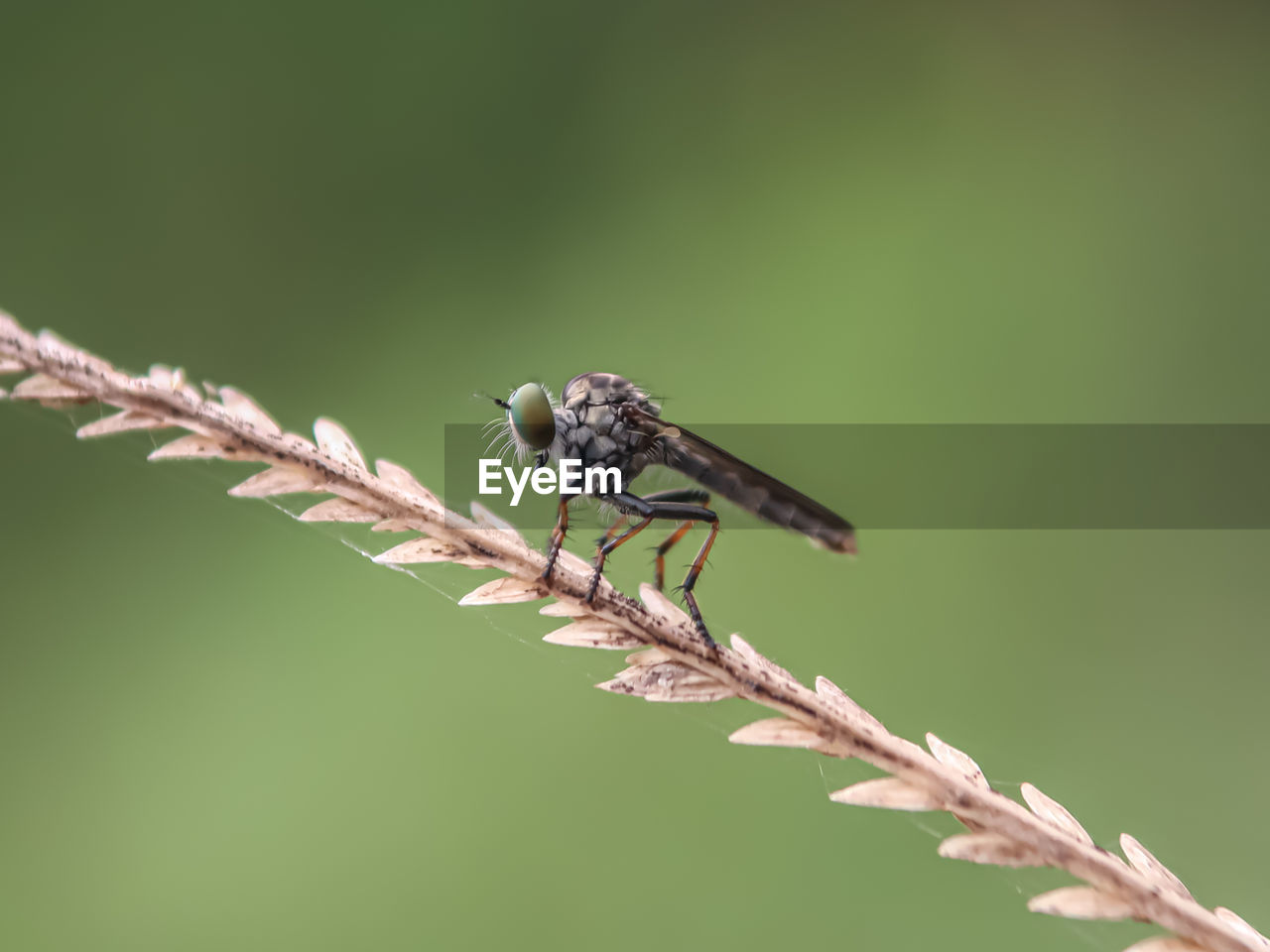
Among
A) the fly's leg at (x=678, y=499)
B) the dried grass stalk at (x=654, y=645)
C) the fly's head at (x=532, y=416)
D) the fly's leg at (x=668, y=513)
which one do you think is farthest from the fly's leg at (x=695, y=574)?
the dried grass stalk at (x=654, y=645)

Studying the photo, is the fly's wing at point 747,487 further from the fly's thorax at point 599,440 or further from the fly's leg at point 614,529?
the fly's leg at point 614,529

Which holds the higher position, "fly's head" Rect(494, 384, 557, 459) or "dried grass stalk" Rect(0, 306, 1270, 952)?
"fly's head" Rect(494, 384, 557, 459)

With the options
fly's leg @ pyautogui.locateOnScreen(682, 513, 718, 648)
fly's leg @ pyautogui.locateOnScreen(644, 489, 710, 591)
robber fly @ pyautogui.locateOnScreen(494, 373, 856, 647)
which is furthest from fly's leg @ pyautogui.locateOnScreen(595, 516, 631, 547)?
fly's leg @ pyautogui.locateOnScreen(682, 513, 718, 648)

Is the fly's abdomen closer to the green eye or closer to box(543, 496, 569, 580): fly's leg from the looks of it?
the green eye

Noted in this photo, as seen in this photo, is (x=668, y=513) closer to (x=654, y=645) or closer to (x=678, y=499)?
(x=678, y=499)

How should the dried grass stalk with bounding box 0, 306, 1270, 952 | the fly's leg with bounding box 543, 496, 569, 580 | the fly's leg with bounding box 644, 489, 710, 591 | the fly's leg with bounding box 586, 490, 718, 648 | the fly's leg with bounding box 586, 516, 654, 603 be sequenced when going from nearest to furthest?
1. the dried grass stalk with bounding box 0, 306, 1270, 952
2. the fly's leg with bounding box 586, 516, 654, 603
3. the fly's leg with bounding box 543, 496, 569, 580
4. the fly's leg with bounding box 586, 490, 718, 648
5. the fly's leg with bounding box 644, 489, 710, 591

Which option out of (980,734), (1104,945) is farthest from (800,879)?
(1104,945)
